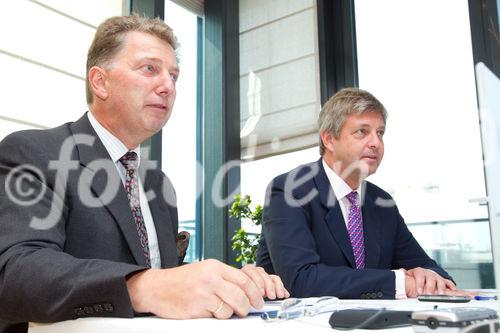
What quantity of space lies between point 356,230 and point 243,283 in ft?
4.32

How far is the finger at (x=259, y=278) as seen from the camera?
0.95 meters

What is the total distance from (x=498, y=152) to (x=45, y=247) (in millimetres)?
808

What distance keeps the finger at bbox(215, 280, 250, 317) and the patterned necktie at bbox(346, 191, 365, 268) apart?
1254 millimetres

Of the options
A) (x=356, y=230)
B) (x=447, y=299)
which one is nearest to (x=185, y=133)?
(x=356, y=230)

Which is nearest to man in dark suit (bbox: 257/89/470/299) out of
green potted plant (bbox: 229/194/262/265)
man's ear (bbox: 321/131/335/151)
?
man's ear (bbox: 321/131/335/151)

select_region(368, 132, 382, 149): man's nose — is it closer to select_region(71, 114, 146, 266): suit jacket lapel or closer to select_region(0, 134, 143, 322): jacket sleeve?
select_region(71, 114, 146, 266): suit jacket lapel

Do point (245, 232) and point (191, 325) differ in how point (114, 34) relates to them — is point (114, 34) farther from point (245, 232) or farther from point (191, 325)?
point (245, 232)

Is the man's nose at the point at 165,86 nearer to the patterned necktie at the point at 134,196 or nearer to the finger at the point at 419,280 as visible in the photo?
the patterned necktie at the point at 134,196

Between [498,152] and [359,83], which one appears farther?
[359,83]

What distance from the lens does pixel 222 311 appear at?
0.81m

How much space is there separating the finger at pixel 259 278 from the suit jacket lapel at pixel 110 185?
34 cm

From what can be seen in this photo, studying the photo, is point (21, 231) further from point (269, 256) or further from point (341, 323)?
point (269, 256)

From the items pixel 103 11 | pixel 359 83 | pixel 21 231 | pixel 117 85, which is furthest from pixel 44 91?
pixel 359 83

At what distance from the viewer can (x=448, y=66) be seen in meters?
3.69
